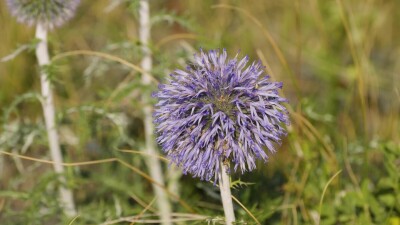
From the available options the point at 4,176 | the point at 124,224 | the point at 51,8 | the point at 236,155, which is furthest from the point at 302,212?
the point at 4,176

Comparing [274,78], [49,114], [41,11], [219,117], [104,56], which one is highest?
[41,11]

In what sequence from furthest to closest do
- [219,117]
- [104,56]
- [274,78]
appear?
[274,78], [104,56], [219,117]

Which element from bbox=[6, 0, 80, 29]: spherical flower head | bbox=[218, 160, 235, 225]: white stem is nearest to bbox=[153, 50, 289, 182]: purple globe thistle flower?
bbox=[218, 160, 235, 225]: white stem

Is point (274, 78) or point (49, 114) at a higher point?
point (274, 78)

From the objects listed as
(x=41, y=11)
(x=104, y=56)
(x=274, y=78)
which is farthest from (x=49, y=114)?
(x=274, y=78)

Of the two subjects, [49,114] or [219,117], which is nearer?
[219,117]

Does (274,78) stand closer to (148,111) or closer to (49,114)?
(148,111)

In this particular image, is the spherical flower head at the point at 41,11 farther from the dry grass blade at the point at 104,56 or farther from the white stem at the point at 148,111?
the white stem at the point at 148,111

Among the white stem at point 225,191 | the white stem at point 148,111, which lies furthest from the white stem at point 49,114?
the white stem at point 225,191
